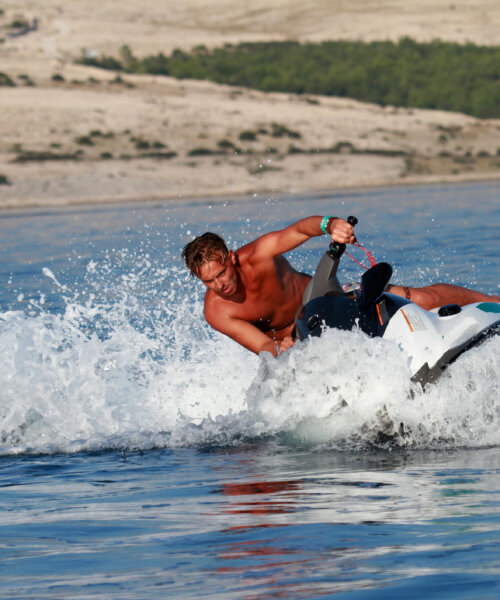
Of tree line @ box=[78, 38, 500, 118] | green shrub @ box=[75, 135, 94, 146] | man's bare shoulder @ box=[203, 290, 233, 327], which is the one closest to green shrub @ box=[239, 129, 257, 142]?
green shrub @ box=[75, 135, 94, 146]

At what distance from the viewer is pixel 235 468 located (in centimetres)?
537

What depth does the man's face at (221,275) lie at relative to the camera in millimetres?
5898

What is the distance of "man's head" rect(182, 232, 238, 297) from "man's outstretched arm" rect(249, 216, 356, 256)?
273mm

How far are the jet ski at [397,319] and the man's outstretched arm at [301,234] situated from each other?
84mm

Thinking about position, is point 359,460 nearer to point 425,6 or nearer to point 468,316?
point 468,316

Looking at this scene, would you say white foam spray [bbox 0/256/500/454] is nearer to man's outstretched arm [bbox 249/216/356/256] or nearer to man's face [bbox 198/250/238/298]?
man's face [bbox 198/250/238/298]

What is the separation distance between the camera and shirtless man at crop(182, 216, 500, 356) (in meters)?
5.90

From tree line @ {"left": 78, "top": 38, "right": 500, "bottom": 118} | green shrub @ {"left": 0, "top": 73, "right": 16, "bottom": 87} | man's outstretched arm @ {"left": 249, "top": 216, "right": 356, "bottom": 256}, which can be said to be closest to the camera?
man's outstretched arm @ {"left": 249, "top": 216, "right": 356, "bottom": 256}

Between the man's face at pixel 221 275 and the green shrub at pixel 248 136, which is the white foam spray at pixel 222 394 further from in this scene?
the green shrub at pixel 248 136

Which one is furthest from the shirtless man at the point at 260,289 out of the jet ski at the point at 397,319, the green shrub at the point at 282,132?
the green shrub at the point at 282,132

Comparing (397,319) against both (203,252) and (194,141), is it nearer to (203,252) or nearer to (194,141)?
(203,252)

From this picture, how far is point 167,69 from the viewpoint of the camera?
58.4 meters

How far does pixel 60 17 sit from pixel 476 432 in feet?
258

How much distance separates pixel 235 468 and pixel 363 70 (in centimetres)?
4818
